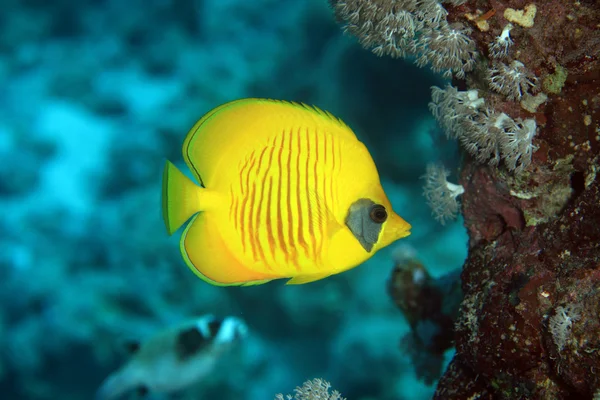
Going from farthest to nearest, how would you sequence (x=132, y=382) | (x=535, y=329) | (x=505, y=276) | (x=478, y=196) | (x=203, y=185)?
(x=132, y=382) → (x=478, y=196) → (x=505, y=276) → (x=535, y=329) → (x=203, y=185)

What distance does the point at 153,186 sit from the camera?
421 centimetres

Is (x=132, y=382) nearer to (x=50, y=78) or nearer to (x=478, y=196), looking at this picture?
(x=50, y=78)

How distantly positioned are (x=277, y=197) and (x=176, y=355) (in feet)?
11.3

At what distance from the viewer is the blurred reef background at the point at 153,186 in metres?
3.91

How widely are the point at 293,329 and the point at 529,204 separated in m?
3.13

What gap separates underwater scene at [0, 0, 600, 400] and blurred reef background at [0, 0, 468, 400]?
0.02m

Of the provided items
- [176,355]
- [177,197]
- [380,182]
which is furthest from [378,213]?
[176,355]

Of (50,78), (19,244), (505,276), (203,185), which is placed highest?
(203,185)

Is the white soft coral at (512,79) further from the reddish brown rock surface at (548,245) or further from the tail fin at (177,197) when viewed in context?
the tail fin at (177,197)

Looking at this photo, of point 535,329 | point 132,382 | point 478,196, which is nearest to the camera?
point 535,329

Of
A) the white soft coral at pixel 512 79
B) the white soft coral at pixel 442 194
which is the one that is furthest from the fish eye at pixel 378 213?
the white soft coral at pixel 442 194

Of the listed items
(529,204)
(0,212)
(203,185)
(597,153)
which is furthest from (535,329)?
(0,212)

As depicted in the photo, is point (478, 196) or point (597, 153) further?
point (478, 196)

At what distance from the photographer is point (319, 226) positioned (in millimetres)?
1127
